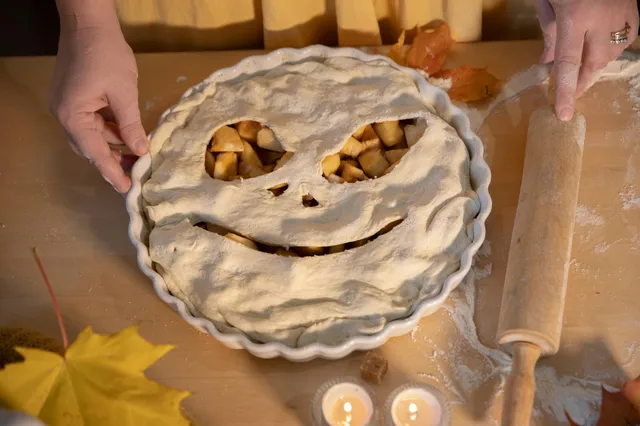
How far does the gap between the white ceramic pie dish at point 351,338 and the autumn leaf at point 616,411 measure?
0.25 metres

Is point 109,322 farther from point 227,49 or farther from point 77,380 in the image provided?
point 227,49

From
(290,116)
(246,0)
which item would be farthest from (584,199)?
(246,0)

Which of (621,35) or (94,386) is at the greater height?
(621,35)

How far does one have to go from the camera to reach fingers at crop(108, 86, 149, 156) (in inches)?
37.8

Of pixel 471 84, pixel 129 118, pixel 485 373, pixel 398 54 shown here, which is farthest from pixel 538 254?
pixel 129 118

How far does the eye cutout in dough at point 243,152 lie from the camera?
3.31ft

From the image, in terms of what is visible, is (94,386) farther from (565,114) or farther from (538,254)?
(565,114)

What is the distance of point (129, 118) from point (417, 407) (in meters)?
0.60

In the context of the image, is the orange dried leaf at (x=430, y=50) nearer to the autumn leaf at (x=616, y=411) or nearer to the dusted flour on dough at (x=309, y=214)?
the dusted flour on dough at (x=309, y=214)

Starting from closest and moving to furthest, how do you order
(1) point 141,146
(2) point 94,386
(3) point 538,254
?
(2) point 94,386 → (3) point 538,254 → (1) point 141,146

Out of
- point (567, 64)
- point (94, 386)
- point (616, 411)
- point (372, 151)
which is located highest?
point (567, 64)

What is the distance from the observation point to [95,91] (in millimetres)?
939

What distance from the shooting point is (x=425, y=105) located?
1077mm

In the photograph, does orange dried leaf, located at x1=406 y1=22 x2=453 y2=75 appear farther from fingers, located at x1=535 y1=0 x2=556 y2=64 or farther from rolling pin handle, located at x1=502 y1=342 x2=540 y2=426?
rolling pin handle, located at x1=502 y1=342 x2=540 y2=426
